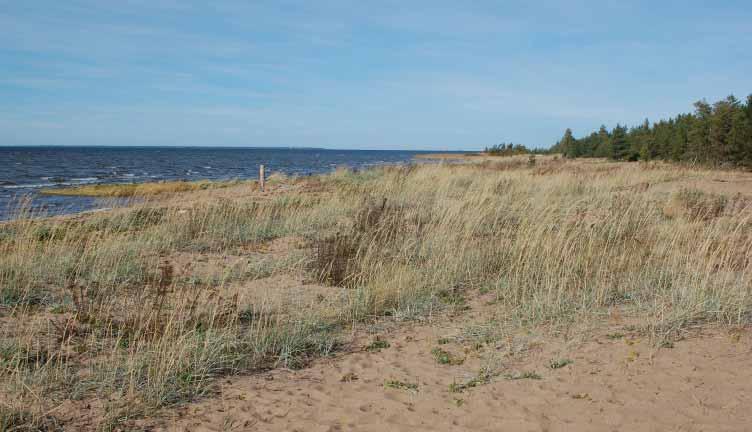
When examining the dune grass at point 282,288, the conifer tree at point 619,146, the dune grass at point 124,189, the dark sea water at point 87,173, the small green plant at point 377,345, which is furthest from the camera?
the conifer tree at point 619,146

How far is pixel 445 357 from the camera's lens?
4.82m

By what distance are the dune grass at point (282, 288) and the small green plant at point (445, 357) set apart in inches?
23.6

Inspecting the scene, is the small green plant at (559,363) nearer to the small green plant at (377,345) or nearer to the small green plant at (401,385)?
the small green plant at (401,385)

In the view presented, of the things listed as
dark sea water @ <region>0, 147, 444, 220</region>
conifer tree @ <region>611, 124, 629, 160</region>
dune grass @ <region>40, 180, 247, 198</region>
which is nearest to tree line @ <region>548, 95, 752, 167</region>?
conifer tree @ <region>611, 124, 629, 160</region>

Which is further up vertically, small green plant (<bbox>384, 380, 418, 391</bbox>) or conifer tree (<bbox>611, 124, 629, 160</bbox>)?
conifer tree (<bbox>611, 124, 629, 160</bbox>)

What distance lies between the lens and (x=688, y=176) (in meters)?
19.3

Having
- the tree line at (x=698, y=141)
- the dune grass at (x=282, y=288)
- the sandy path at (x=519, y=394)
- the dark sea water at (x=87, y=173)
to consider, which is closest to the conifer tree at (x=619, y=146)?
the tree line at (x=698, y=141)

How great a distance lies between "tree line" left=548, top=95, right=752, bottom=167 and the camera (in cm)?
2712

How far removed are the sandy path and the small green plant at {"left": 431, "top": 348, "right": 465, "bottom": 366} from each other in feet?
0.20

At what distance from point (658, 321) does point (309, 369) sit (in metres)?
3.33

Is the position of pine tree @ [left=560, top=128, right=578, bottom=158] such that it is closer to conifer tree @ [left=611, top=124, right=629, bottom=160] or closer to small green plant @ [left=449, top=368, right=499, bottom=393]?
conifer tree @ [left=611, top=124, right=629, bottom=160]

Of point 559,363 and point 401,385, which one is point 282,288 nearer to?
point 401,385

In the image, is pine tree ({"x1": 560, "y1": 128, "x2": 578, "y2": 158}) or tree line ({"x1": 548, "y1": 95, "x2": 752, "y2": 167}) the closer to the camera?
tree line ({"x1": 548, "y1": 95, "x2": 752, "y2": 167})

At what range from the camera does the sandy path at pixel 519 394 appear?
3.64 metres
